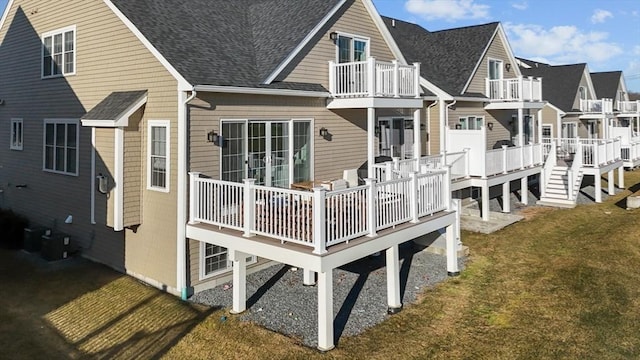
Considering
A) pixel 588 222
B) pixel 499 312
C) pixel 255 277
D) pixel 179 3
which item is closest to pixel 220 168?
pixel 255 277

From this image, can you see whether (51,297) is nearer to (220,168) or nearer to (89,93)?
(220,168)

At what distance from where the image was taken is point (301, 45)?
1247 centimetres

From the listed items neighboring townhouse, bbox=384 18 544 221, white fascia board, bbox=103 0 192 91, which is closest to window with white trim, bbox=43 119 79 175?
white fascia board, bbox=103 0 192 91

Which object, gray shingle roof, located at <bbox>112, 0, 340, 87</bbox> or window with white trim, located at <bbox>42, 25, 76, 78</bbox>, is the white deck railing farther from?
window with white trim, located at <bbox>42, 25, 76, 78</bbox>

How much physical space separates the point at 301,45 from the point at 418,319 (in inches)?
308

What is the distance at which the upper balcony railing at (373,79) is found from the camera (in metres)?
12.8

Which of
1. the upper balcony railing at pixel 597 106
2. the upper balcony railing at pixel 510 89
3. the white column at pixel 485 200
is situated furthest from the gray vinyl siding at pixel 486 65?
the upper balcony railing at pixel 597 106

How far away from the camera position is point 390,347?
7.58 m

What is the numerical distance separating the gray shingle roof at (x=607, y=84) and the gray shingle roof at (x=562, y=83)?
6.55 meters

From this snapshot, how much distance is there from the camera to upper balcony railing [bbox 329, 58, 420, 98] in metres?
12.8

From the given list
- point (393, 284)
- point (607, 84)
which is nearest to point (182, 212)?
point (393, 284)

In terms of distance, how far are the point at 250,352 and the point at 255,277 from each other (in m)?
3.50

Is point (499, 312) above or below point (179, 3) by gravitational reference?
below

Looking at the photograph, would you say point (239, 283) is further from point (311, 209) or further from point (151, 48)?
point (151, 48)
